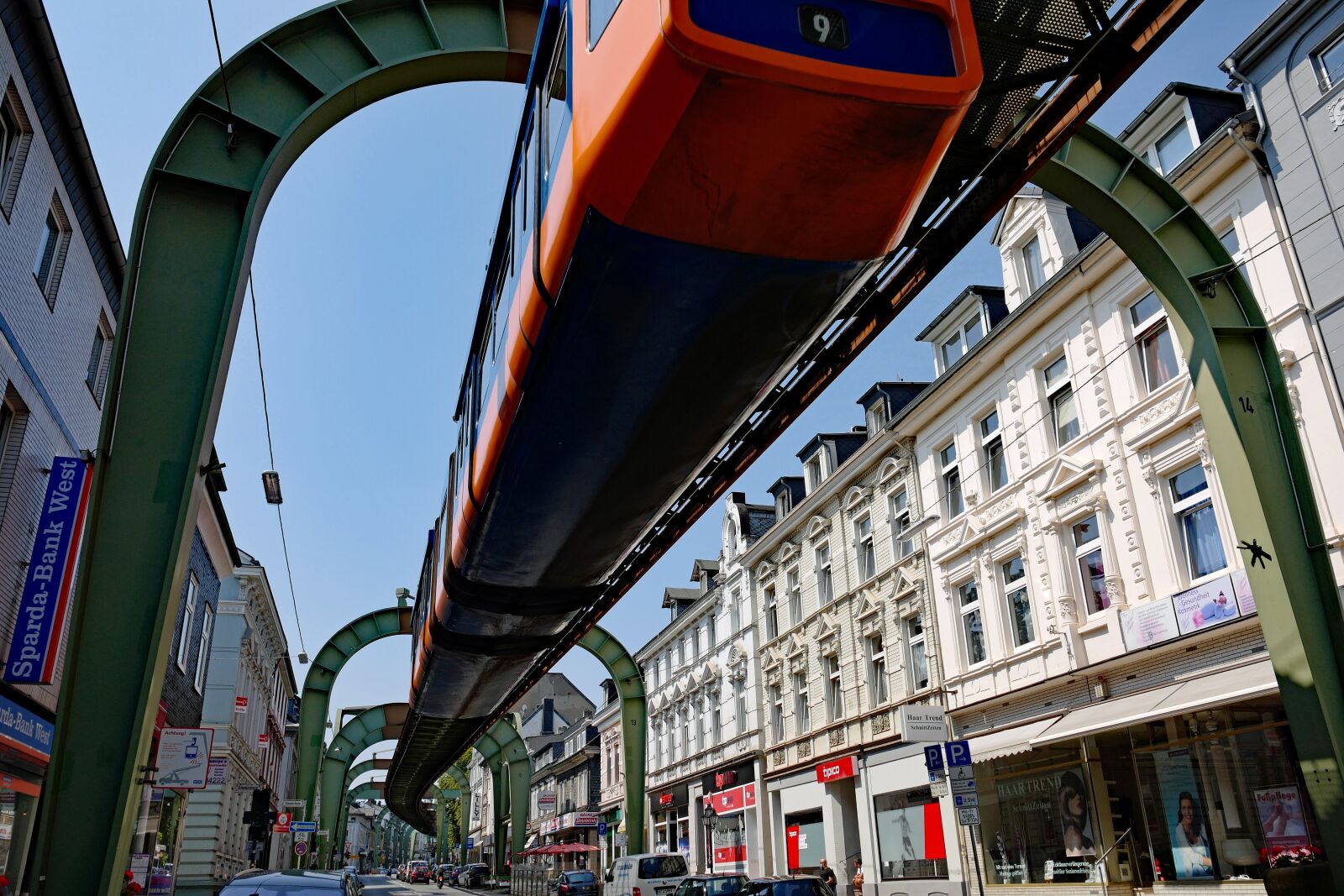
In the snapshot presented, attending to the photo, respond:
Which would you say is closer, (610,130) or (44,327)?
(610,130)

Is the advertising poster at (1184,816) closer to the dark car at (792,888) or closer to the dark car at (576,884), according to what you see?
the dark car at (792,888)

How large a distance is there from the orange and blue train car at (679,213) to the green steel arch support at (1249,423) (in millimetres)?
4123

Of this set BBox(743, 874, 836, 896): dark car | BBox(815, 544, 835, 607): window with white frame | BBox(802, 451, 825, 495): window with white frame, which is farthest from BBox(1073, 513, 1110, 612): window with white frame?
BBox(802, 451, 825, 495): window with white frame

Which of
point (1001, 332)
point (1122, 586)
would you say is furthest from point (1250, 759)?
point (1001, 332)

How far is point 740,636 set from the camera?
35.5 meters

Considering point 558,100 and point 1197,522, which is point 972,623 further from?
point 558,100

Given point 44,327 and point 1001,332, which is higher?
point 1001,332

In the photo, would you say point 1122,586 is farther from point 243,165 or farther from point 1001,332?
point 243,165

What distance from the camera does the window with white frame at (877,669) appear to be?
25.3 m

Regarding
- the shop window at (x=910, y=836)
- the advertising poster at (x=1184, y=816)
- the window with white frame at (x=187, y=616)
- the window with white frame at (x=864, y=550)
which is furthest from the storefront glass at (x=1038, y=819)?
the window with white frame at (x=187, y=616)

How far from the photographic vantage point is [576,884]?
99.3 feet

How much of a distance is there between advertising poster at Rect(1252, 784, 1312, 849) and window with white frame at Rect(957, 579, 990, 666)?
724cm

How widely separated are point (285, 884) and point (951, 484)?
1718 cm

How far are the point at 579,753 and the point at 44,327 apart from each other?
166 feet
